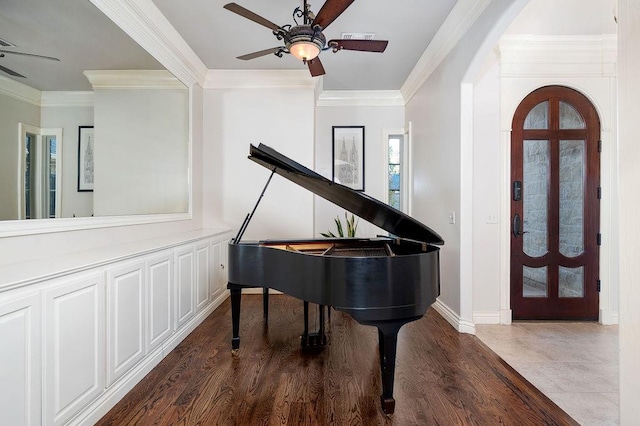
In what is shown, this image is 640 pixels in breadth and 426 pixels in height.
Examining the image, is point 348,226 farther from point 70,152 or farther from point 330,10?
point 70,152

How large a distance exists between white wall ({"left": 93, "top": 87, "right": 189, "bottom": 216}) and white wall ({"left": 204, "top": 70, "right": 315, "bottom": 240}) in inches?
21.7

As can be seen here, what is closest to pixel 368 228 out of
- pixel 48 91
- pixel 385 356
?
pixel 385 356

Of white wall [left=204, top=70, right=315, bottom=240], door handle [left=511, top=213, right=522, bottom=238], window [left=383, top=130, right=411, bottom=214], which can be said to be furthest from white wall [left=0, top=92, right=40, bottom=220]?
window [left=383, top=130, right=411, bottom=214]

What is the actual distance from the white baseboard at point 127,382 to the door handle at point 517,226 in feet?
11.0

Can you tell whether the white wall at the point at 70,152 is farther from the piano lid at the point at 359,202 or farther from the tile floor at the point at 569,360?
the tile floor at the point at 569,360

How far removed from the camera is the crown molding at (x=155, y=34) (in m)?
2.41

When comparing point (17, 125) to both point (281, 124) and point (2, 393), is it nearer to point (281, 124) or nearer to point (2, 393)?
point (2, 393)

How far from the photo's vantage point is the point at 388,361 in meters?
1.77

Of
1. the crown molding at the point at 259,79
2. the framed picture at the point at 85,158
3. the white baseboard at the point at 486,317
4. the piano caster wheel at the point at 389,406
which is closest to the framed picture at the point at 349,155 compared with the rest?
the crown molding at the point at 259,79

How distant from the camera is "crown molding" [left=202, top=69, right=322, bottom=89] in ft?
13.5

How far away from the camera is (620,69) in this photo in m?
1.32

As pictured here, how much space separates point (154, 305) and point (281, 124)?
2.80 metres

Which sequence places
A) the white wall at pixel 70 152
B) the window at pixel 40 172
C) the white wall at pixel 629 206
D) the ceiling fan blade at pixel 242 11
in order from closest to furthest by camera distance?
the white wall at pixel 629 206 < the window at pixel 40 172 < the white wall at pixel 70 152 < the ceiling fan blade at pixel 242 11

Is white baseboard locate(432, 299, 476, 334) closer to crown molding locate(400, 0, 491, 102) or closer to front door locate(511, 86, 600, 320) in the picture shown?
front door locate(511, 86, 600, 320)
